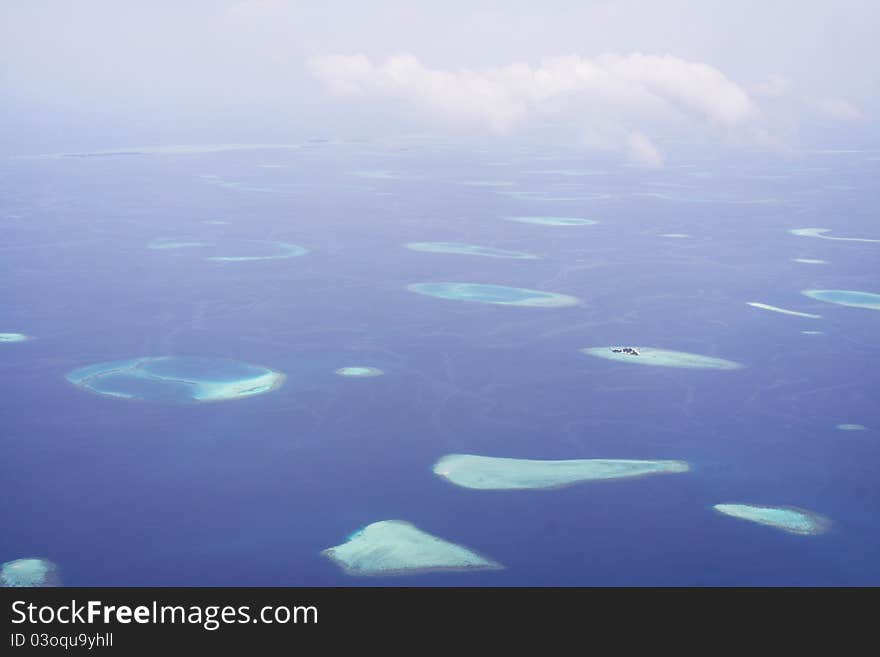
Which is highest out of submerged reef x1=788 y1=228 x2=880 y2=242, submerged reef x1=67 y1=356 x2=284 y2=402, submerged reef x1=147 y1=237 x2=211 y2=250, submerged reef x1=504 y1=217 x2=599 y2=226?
submerged reef x1=504 y1=217 x2=599 y2=226

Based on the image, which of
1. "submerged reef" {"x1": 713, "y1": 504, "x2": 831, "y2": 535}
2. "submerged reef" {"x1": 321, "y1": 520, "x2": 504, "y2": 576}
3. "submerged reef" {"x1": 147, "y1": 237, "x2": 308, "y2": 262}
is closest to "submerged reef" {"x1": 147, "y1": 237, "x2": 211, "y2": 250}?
"submerged reef" {"x1": 147, "y1": 237, "x2": 308, "y2": 262}

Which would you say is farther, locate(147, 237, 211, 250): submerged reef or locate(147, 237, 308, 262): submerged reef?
locate(147, 237, 211, 250): submerged reef

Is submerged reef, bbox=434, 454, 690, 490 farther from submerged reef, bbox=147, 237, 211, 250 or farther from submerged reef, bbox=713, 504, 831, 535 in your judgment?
submerged reef, bbox=147, 237, 211, 250

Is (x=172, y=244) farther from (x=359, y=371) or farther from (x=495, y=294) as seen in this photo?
(x=359, y=371)

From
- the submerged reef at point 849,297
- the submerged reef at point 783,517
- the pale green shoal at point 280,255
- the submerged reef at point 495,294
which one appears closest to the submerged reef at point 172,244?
the pale green shoal at point 280,255

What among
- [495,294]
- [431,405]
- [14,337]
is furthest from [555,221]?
[431,405]

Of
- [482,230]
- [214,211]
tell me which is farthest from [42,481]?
[214,211]

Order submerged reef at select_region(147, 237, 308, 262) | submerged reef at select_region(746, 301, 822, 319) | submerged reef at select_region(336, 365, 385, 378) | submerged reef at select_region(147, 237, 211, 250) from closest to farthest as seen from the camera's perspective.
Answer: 1. submerged reef at select_region(336, 365, 385, 378)
2. submerged reef at select_region(746, 301, 822, 319)
3. submerged reef at select_region(147, 237, 308, 262)
4. submerged reef at select_region(147, 237, 211, 250)

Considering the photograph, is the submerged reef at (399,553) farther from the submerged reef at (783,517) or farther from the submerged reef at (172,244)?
the submerged reef at (172,244)

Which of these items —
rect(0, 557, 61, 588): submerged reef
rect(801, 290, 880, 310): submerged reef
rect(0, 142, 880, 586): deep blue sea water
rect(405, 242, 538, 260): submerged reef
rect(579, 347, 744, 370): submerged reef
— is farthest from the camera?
rect(405, 242, 538, 260): submerged reef
